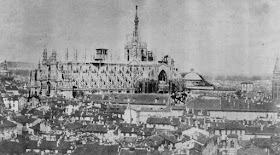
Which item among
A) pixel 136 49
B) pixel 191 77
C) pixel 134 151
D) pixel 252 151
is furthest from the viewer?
pixel 191 77

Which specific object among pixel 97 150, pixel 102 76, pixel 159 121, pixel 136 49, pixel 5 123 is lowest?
pixel 97 150

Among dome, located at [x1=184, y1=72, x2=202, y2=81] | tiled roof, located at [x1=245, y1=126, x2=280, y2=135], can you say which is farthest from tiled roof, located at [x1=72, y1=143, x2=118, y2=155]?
dome, located at [x1=184, y1=72, x2=202, y2=81]

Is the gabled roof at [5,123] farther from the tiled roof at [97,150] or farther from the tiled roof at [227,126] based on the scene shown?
the tiled roof at [227,126]

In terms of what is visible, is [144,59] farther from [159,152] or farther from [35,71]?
[159,152]

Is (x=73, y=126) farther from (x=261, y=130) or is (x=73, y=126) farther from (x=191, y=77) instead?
(x=191, y=77)

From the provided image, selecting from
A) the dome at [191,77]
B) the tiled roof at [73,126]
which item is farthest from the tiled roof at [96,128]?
the dome at [191,77]

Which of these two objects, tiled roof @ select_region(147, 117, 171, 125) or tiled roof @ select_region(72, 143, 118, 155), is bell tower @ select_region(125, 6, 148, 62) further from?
tiled roof @ select_region(72, 143, 118, 155)

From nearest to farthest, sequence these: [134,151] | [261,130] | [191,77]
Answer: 1. [134,151]
2. [261,130]
3. [191,77]

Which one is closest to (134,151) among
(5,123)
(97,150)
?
(97,150)

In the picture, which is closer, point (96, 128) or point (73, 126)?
point (96, 128)
